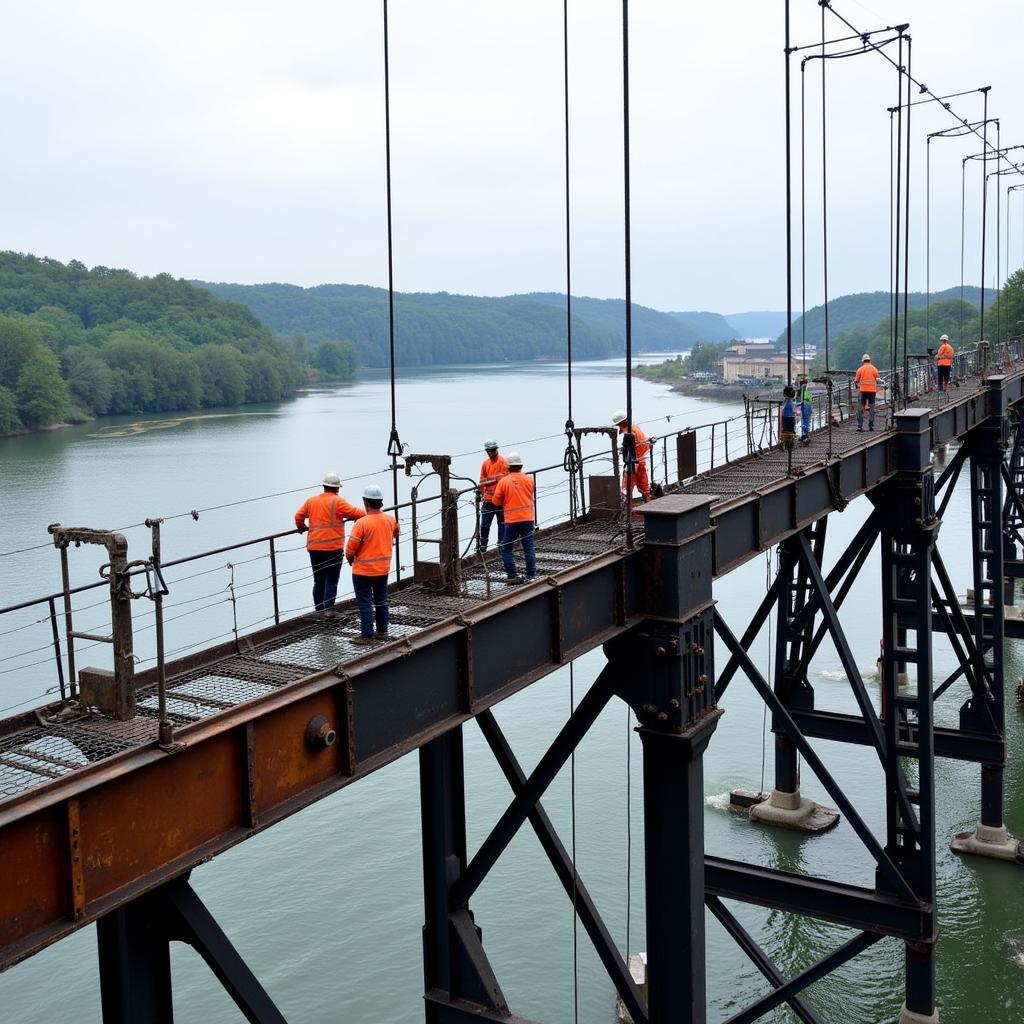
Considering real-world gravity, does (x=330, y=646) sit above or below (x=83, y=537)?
below

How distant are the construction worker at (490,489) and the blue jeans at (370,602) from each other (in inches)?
97.3

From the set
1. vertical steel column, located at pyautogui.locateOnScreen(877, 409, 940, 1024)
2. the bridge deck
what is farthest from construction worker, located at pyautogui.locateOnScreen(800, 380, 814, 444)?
the bridge deck

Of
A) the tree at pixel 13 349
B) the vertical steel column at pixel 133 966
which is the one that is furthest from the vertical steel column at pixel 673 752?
the tree at pixel 13 349

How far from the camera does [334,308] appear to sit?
16975 centimetres

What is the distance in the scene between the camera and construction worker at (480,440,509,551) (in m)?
13.2

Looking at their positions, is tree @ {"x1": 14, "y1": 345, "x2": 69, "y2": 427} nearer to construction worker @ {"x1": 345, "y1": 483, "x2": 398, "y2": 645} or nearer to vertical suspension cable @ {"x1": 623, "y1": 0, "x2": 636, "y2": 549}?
vertical suspension cable @ {"x1": 623, "y1": 0, "x2": 636, "y2": 549}

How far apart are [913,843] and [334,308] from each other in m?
158

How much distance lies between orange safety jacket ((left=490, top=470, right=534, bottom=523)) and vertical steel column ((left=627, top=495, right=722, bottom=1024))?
1.33 metres

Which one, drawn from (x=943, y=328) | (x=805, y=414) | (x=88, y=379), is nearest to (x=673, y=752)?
(x=805, y=414)

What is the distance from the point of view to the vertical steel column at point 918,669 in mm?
18000

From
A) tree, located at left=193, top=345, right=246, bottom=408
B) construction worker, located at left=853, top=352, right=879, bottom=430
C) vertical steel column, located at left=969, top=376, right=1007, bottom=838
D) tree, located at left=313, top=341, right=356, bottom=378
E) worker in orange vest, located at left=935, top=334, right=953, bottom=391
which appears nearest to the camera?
construction worker, located at left=853, top=352, right=879, bottom=430

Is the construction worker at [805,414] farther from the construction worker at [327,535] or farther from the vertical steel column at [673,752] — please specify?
the construction worker at [327,535]

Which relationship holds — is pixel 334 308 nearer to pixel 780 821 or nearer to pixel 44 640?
pixel 44 640

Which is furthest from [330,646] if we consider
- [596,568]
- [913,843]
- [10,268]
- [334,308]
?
[334,308]
